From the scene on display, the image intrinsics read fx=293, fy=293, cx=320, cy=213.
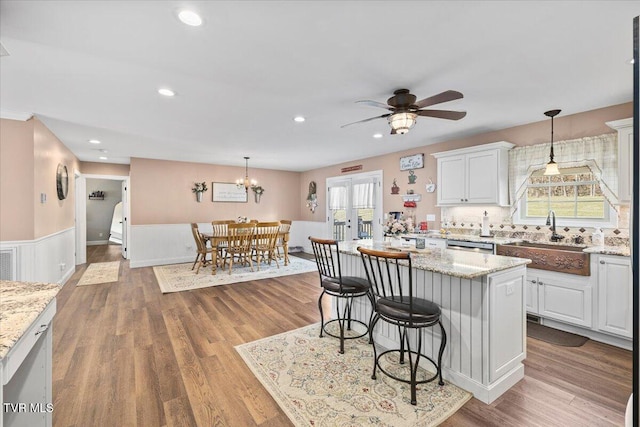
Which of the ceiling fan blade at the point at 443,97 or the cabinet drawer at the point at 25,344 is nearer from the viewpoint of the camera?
the cabinet drawer at the point at 25,344

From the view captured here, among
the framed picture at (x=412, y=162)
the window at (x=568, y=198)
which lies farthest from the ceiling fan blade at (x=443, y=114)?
the framed picture at (x=412, y=162)

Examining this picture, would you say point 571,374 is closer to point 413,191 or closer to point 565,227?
point 565,227

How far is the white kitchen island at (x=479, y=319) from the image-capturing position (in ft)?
6.47

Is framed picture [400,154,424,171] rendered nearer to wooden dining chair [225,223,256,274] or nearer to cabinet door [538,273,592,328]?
cabinet door [538,273,592,328]

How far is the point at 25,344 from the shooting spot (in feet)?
3.78

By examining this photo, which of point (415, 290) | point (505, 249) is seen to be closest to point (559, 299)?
point (505, 249)

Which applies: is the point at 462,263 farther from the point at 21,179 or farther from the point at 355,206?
the point at 21,179

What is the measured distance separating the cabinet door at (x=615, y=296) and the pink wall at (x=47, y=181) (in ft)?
20.9

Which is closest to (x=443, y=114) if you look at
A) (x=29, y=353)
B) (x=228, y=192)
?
(x=29, y=353)

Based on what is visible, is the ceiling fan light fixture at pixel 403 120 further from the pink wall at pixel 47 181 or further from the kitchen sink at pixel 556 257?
the pink wall at pixel 47 181

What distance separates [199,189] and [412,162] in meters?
4.94

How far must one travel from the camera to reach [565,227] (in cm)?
358

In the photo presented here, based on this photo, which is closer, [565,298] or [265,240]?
[565,298]

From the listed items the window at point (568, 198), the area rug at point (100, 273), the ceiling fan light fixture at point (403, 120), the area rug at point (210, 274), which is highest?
the ceiling fan light fixture at point (403, 120)
